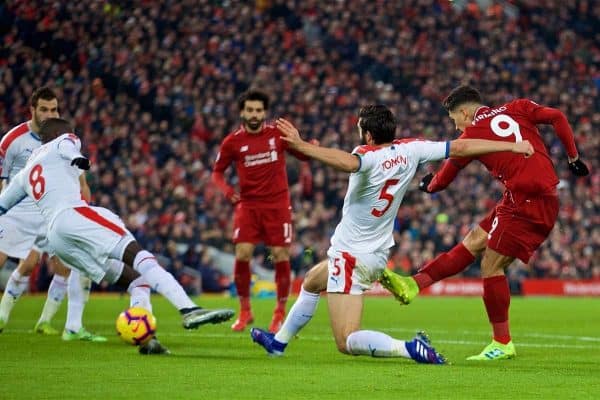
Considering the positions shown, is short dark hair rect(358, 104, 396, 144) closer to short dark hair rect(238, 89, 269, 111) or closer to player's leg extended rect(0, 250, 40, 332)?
short dark hair rect(238, 89, 269, 111)

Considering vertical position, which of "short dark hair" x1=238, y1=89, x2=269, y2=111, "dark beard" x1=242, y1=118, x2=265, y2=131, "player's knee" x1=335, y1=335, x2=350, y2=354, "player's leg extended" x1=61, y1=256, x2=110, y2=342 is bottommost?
"player's leg extended" x1=61, y1=256, x2=110, y2=342

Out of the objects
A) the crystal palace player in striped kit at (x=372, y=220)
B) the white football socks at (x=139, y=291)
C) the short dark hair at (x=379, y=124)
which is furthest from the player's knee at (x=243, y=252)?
the short dark hair at (x=379, y=124)

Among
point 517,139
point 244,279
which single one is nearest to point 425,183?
point 517,139

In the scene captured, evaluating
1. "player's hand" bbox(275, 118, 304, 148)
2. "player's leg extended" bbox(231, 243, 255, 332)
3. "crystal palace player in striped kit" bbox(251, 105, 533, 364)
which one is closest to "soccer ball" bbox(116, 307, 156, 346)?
"crystal palace player in striped kit" bbox(251, 105, 533, 364)

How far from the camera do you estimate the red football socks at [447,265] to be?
10000mm

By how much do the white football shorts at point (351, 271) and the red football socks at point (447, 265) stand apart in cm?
133

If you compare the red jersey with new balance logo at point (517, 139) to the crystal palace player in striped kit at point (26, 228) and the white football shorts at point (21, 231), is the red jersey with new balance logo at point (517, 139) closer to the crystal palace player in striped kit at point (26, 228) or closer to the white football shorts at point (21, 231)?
the crystal palace player in striped kit at point (26, 228)

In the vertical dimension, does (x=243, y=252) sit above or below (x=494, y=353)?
above

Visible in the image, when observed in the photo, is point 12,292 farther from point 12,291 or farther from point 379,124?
point 379,124

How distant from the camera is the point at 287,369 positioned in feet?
27.3

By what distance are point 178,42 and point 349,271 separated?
21.3m

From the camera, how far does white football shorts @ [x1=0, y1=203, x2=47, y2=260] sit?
11.9 metres

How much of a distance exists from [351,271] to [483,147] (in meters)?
1.36

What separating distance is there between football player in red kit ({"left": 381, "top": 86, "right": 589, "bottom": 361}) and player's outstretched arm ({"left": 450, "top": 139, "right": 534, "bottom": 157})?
140cm
